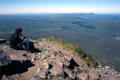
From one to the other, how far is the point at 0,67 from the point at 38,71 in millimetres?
1775

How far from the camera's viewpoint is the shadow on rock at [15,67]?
5.85m

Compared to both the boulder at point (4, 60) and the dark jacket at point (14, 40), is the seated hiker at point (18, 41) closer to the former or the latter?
the dark jacket at point (14, 40)

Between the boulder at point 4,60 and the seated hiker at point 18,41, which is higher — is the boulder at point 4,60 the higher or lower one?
the lower one

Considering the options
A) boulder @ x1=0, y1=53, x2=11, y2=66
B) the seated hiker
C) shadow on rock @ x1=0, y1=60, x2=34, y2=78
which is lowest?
shadow on rock @ x1=0, y1=60, x2=34, y2=78

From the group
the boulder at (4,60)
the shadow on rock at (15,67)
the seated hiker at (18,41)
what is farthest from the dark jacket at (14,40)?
the boulder at (4,60)

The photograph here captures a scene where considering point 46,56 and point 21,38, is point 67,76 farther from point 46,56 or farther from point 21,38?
point 21,38

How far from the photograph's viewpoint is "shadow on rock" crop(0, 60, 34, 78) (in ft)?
19.2

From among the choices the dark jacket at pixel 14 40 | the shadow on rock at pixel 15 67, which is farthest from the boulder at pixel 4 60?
the dark jacket at pixel 14 40

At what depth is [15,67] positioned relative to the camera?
21.1 feet

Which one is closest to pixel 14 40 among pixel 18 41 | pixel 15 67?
pixel 18 41

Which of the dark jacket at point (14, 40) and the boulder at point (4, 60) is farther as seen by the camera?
the dark jacket at point (14, 40)

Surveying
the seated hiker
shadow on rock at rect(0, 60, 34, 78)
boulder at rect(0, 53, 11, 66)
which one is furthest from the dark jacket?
boulder at rect(0, 53, 11, 66)

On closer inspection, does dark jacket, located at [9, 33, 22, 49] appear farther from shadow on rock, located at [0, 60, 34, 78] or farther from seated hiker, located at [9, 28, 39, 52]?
shadow on rock, located at [0, 60, 34, 78]

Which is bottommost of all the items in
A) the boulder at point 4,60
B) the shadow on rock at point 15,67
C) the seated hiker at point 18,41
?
the shadow on rock at point 15,67
